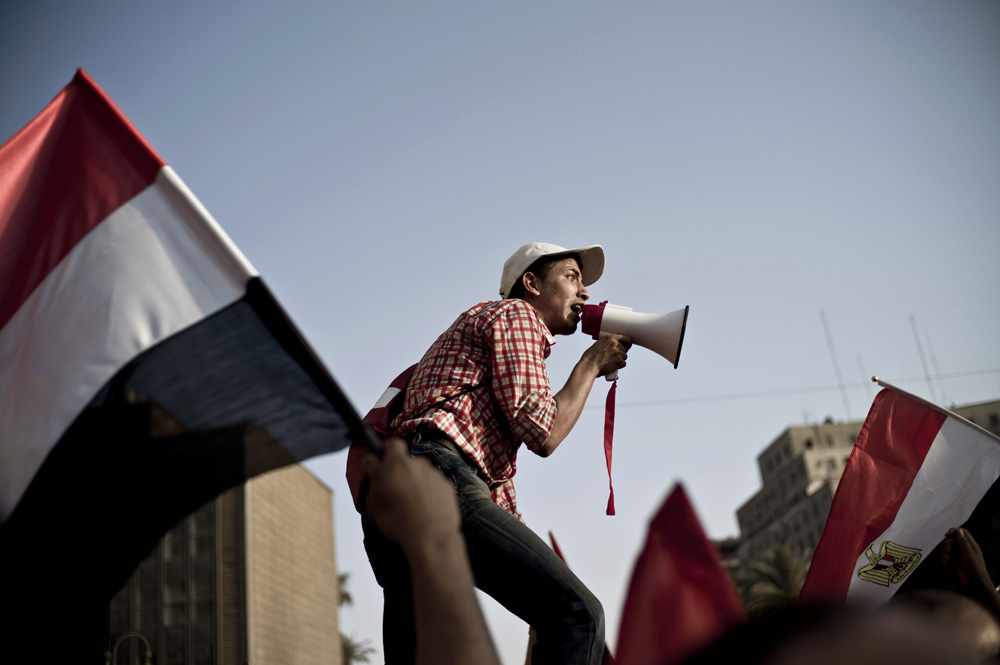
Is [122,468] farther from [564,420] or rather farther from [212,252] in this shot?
[564,420]

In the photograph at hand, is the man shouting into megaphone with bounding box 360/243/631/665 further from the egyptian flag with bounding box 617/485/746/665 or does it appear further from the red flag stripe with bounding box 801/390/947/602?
the red flag stripe with bounding box 801/390/947/602

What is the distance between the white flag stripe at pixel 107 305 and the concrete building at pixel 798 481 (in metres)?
72.8

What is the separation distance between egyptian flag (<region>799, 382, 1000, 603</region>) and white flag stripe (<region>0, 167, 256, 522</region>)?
3.17 m

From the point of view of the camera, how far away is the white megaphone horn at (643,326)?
3.75 metres

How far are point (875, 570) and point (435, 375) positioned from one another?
8.83 ft

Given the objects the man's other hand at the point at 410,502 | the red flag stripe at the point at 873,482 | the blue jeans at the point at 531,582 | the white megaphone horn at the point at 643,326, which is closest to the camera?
the man's other hand at the point at 410,502

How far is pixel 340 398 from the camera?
7.37 feet

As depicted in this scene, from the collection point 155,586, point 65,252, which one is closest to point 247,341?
point 65,252

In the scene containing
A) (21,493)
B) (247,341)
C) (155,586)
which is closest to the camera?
(21,493)

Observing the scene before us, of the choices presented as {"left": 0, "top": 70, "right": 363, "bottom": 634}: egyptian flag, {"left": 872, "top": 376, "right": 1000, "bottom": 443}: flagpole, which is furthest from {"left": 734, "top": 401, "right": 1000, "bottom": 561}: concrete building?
{"left": 0, "top": 70, "right": 363, "bottom": 634}: egyptian flag

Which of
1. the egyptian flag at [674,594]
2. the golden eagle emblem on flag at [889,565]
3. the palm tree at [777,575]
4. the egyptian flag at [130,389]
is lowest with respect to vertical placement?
the palm tree at [777,575]

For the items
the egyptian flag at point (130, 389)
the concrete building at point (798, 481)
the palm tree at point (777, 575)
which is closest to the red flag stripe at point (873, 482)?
the egyptian flag at point (130, 389)

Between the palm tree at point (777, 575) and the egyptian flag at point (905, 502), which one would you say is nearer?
the egyptian flag at point (905, 502)

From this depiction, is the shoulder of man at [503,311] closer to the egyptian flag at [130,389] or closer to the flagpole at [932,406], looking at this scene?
the egyptian flag at [130,389]
